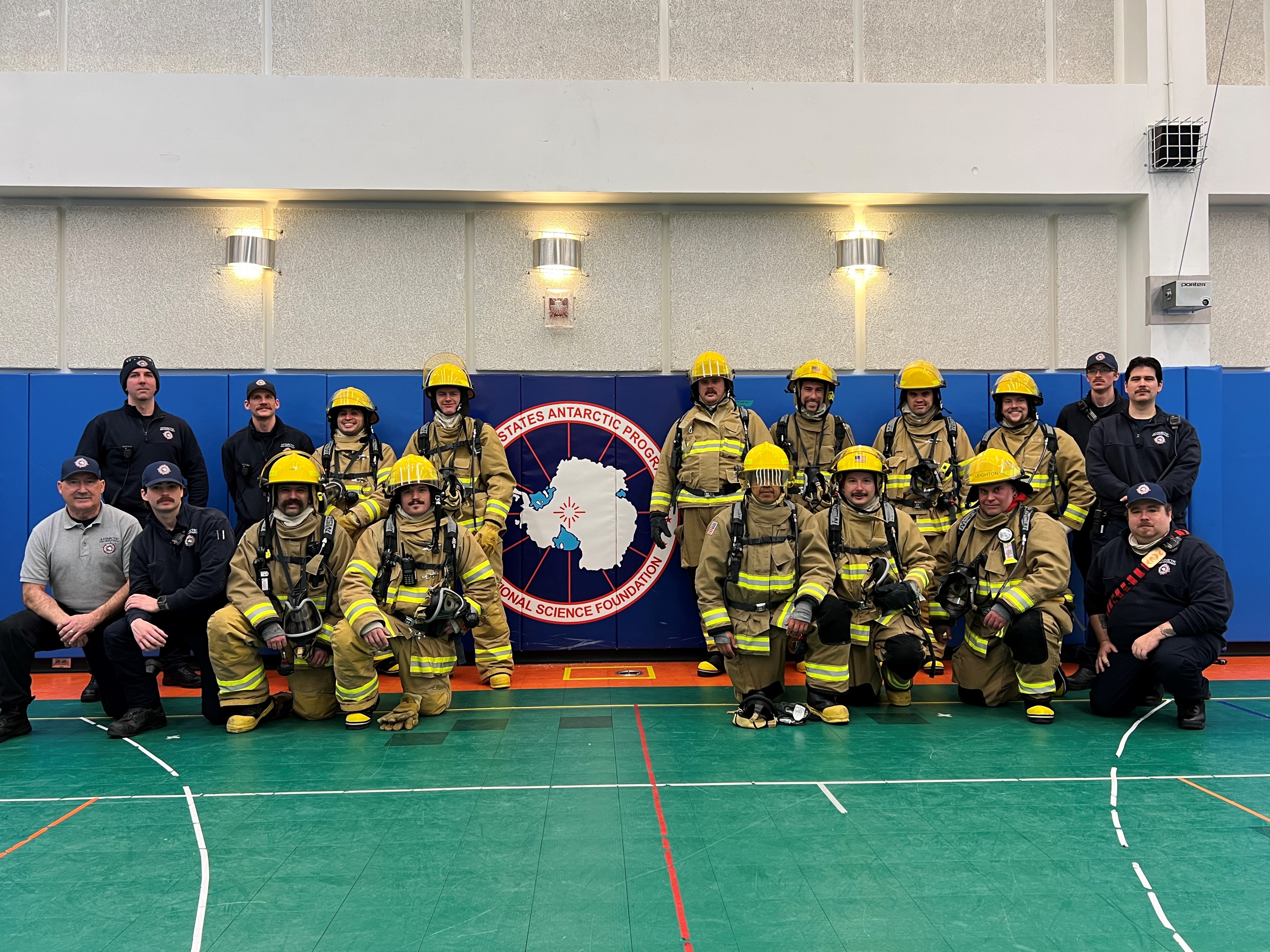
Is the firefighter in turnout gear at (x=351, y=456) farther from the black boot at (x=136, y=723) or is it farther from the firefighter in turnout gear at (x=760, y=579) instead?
the firefighter in turnout gear at (x=760, y=579)

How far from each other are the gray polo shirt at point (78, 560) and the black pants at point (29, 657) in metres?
0.15

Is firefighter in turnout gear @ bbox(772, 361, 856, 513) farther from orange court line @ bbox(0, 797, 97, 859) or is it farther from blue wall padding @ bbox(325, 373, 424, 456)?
orange court line @ bbox(0, 797, 97, 859)

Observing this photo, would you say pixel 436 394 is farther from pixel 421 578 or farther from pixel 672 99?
pixel 672 99

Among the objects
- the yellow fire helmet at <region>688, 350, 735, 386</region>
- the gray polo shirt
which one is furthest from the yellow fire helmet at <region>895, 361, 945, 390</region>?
the gray polo shirt

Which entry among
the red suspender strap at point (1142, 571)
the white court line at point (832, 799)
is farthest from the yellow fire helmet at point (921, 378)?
the white court line at point (832, 799)

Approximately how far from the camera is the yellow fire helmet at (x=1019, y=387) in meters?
7.27

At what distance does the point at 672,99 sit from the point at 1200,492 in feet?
20.4

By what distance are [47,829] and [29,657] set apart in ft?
6.67

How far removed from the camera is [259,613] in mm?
5680

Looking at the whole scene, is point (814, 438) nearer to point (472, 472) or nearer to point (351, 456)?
point (472, 472)

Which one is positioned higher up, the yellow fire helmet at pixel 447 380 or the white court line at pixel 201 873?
the yellow fire helmet at pixel 447 380

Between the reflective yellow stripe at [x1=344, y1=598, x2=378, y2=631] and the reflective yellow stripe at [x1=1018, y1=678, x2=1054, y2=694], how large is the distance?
4.38 meters

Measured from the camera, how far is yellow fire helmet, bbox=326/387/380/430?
7438 millimetres

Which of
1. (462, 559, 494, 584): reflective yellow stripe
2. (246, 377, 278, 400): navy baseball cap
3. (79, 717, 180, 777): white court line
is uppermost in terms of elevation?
(246, 377, 278, 400): navy baseball cap
